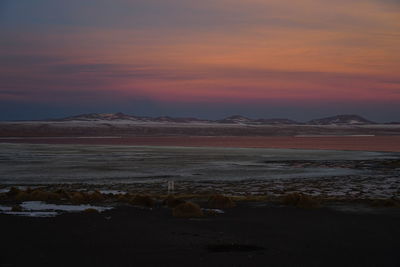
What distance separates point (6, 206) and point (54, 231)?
16.6ft

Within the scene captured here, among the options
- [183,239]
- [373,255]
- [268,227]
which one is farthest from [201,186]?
[373,255]

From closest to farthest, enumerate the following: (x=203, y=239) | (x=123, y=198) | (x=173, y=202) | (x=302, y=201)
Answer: (x=203, y=239), (x=302, y=201), (x=173, y=202), (x=123, y=198)

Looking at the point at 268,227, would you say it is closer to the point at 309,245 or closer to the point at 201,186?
the point at 309,245

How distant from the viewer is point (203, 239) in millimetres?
11273

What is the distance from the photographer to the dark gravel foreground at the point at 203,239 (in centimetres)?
946

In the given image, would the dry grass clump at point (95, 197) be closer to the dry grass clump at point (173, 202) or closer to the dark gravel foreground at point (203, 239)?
the dry grass clump at point (173, 202)

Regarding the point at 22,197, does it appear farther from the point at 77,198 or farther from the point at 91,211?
the point at 91,211

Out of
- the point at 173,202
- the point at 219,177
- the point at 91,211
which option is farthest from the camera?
the point at 219,177

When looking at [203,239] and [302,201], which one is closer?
[203,239]

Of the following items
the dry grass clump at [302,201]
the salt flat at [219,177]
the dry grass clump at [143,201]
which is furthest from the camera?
the salt flat at [219,177]

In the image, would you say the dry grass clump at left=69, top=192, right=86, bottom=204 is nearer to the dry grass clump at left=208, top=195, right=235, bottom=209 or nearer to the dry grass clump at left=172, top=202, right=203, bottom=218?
the dry grass clump at left=208, top=195, right=235, bottom=209

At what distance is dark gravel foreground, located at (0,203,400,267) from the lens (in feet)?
31.0

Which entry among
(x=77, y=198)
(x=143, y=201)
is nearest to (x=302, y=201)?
(x=143, y=201)

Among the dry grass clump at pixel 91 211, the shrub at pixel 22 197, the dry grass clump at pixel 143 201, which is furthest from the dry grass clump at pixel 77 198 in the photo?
the dry grass clump at pixel 91 211
